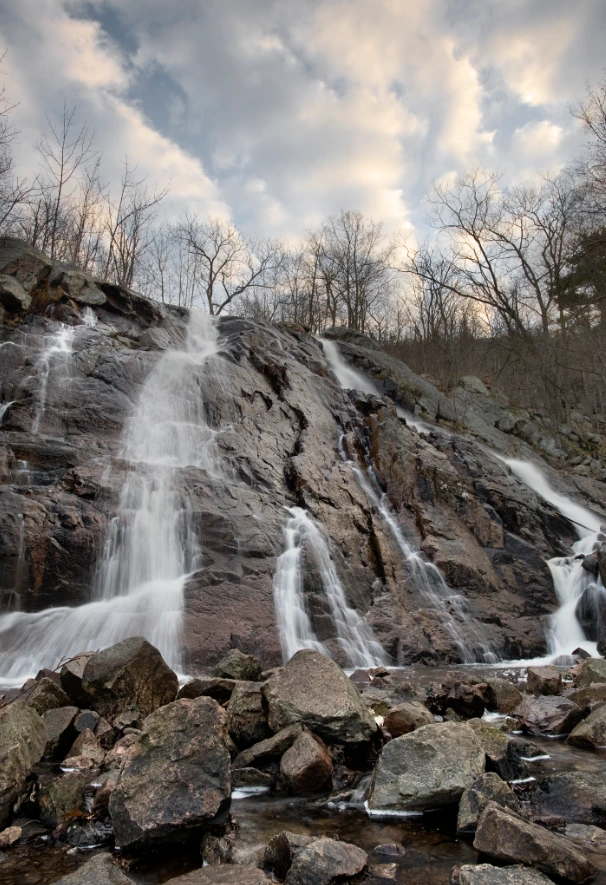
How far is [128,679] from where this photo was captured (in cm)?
568

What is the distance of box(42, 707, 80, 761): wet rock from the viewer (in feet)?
16.1

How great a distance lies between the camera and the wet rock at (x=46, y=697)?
546 cm

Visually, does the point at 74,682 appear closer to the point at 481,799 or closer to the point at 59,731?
the point at 59,731

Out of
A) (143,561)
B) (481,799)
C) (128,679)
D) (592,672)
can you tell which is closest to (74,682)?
(128,679)

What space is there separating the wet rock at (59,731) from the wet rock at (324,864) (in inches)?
110

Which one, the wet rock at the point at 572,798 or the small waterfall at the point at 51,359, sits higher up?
the small waterfall at the point at 51,359

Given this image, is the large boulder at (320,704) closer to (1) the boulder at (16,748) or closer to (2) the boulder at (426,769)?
(2) the boulder at (426,769)

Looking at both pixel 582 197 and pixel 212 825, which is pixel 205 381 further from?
pixel 582 197

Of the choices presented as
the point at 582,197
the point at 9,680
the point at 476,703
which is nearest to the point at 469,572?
the point at 476,703

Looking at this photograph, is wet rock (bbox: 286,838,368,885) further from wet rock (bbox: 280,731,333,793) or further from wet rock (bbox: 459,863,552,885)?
wet rock (bbox: 280,731,333,793)

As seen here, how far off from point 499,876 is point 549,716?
3.50m

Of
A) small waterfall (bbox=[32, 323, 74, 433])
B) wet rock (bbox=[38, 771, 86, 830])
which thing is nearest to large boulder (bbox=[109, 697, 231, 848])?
wet rock (bbox=[38, 771, 86, 830])

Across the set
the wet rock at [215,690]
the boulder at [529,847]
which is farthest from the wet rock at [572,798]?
the wet rock at [215,690]

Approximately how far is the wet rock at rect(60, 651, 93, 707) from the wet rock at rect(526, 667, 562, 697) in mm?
5533
